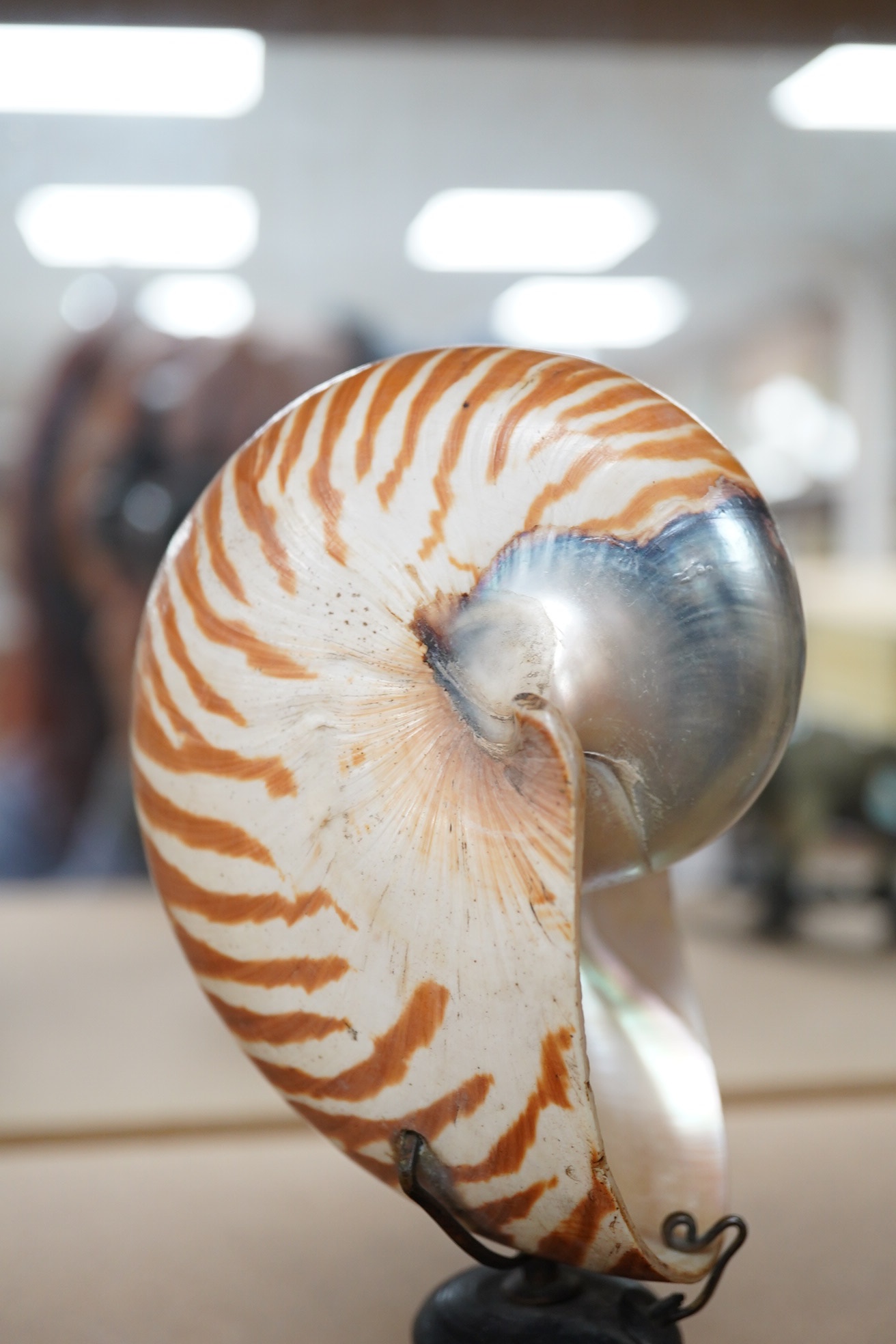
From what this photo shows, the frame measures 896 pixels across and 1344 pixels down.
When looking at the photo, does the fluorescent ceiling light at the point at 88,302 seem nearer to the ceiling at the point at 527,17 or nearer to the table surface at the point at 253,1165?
the ceiling at the point at 527,17

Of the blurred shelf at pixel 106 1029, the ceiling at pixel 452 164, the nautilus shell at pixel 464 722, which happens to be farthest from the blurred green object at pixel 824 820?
the nautilus shell at pixel 464 722

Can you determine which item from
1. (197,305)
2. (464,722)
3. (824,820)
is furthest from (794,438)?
(464,722)

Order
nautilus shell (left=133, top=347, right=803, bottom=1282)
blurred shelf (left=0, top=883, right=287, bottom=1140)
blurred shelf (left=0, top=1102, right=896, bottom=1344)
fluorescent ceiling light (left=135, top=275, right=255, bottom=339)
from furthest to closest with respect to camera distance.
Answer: fluorescent ceiling light (left=135, top=275, right=255, bottom=339)
blurred shelf (left=0, top=883, right=287, bottom=1140)
blurred shelf (left=0, top=1102, right=896, bottom=1344)
nautilus shell (left=133, top=347, right=803, bottom=1282)

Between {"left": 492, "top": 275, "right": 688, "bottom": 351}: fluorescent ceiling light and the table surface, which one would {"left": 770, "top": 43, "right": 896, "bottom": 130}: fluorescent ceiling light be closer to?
{"left": 492, "top": 275, "right": 688, "bottom": 351}: fluorescent ceiling light

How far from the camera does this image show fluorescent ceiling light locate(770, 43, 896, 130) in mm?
925

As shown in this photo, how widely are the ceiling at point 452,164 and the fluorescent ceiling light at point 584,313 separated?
11 millimetres

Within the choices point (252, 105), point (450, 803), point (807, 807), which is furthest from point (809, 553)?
point (450, 803)

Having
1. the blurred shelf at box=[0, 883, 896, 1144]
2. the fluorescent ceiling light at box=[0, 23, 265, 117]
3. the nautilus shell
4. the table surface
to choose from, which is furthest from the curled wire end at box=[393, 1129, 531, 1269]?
the fluorescent ceiling light at box=[0, 23, 265, 117]

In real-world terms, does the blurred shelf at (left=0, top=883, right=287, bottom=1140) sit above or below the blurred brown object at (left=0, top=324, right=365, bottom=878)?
below

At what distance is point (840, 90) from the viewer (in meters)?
0.94

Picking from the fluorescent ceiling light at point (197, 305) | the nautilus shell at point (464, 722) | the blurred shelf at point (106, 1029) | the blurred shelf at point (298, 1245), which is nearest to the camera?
Result: the nautilus shell at point (464, 722)

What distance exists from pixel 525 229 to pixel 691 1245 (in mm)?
700

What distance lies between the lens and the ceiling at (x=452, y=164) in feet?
2.87

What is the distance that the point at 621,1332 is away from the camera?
0.47 metres
